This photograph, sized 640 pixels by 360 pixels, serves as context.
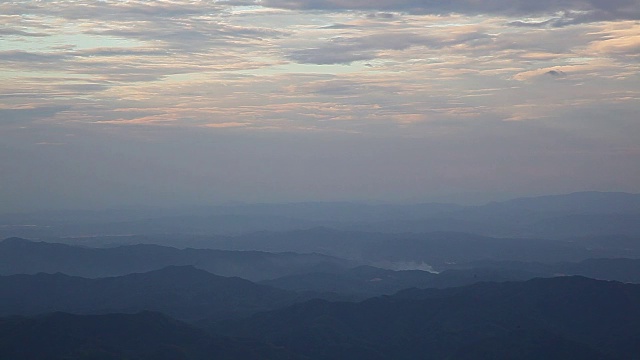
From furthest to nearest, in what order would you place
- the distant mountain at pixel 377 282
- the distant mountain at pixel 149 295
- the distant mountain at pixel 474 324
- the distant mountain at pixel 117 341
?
the distant mountain at pixel 377 282, the distant mountain at pixel 149 295, the distant mountain at pixel 474 324, the distant mountain at pixel 117 341

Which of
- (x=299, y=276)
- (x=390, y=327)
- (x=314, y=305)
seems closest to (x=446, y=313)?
(x=390, y=327)

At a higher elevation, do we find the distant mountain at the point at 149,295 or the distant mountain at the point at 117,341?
the distant mountain at the point at 117,341

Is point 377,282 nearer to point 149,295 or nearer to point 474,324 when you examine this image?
point 149,295

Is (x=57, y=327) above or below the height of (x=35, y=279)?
above

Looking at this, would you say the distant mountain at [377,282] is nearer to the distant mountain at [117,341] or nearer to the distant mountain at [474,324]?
the distant mountain at [474,324]

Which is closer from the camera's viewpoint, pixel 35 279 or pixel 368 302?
pixel 368 302

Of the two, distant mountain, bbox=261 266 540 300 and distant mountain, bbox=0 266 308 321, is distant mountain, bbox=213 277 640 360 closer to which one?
distant mountain, bbox=0 266 308 321

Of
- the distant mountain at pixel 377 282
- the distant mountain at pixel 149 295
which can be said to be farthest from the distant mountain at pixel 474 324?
the distant mountain at pixel 377 282

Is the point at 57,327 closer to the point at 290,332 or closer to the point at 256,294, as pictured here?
the point at 290,332
